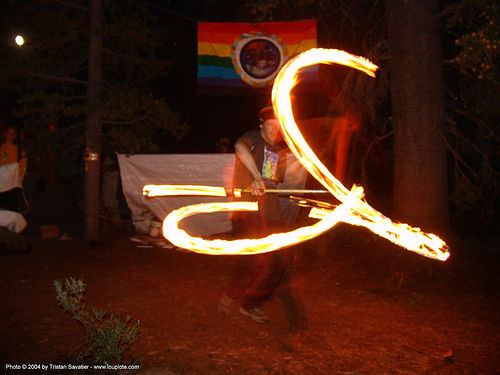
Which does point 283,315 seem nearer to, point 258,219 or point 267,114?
point 258,219

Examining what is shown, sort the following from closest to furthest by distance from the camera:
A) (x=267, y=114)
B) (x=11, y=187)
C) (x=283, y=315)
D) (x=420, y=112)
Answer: (x=267, y=114) < (x=283, y=315) < (x=420, y=112) < (x=11, y=187)

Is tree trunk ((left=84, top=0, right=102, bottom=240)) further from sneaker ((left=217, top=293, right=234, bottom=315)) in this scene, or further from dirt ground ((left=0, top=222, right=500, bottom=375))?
sneaker ((left=217, top=293, right=234, bottom=315))

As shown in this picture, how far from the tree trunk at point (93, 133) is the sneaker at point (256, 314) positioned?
5.47 meters

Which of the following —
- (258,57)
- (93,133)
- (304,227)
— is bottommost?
(304,227)

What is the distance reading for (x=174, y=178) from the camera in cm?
1068

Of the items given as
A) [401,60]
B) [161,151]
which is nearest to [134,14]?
[401,60]

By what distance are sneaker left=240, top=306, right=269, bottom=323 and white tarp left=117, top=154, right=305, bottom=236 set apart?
5603 millimetres

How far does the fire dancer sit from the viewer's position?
4930 mm

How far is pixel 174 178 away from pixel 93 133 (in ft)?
7.06

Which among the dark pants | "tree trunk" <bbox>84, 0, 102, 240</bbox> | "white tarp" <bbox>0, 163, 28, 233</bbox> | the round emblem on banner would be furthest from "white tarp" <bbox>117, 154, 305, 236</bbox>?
the dark pants

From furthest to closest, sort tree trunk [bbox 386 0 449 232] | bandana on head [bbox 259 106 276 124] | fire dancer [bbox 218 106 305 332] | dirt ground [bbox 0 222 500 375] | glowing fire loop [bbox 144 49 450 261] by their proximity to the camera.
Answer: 1. tree trunk [bbox 386 0 449 232]
2. bandana on head [bbox 259 106 276 124]
3. fire dancer [bbox 218 106 305 332]
4. glowing fire loop [bbox 144 49 450 261]
5. dirt ground [bbox 0 222 500 375]

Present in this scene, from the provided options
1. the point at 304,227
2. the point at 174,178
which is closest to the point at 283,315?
the point at 304,227

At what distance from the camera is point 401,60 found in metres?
7.67

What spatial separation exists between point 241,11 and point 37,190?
10019 millimetres
